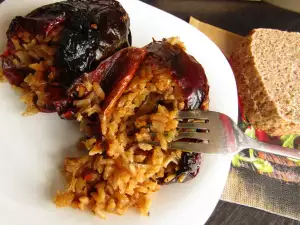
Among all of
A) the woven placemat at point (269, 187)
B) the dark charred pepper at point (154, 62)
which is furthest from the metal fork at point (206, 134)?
the woven placemat at point (269, 187)

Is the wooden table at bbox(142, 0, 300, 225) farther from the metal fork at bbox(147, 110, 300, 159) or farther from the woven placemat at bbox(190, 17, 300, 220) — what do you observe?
the metal fork at bbox(147, 110, 300, 159)

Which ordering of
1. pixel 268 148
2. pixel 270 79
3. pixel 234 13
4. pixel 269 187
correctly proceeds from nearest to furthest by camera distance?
pixel 268 148, pixel 269 187, pixel 270 79, pixel 234 13

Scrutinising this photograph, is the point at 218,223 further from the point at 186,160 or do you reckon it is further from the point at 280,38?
the point at 280,38

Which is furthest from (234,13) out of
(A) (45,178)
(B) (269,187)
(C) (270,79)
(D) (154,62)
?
(A) (45,178)

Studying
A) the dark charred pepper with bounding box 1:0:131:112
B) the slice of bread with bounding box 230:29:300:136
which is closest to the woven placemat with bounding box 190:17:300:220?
the slice of bread with bounding box 230:29:300:136

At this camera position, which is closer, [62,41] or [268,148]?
[62,41]

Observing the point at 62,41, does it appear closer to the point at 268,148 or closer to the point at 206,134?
the point at 206,134
